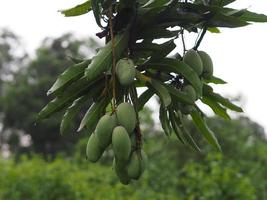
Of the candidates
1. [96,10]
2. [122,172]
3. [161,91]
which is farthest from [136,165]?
[96,10]

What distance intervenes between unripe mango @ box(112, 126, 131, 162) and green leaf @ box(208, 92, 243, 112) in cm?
27

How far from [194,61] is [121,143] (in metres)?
0.20

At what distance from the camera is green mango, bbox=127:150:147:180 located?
92 centimetres

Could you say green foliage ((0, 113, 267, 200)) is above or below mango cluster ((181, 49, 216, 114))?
below

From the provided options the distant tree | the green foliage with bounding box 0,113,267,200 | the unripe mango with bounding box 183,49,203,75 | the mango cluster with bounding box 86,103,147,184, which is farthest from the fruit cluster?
the distant tree

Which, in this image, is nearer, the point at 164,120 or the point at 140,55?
the point at 140,55

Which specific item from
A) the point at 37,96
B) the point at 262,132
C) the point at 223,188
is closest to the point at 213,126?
the point at 223,188

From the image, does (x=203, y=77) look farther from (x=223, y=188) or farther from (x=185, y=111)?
(x=223, y=188)

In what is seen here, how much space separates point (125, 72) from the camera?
0.90 meters

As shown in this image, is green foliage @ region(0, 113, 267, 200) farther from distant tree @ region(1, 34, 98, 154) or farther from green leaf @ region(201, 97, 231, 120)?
distant tree @ region(1, 34, 98, 154)

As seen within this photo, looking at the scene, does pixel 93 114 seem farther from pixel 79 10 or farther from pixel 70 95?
pixel 79 10

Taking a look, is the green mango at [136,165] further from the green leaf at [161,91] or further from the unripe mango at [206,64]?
the unripe mango at [206,64]

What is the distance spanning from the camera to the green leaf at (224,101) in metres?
1.12

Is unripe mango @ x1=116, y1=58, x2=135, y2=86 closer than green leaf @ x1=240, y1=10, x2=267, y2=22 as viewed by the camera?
Yes
